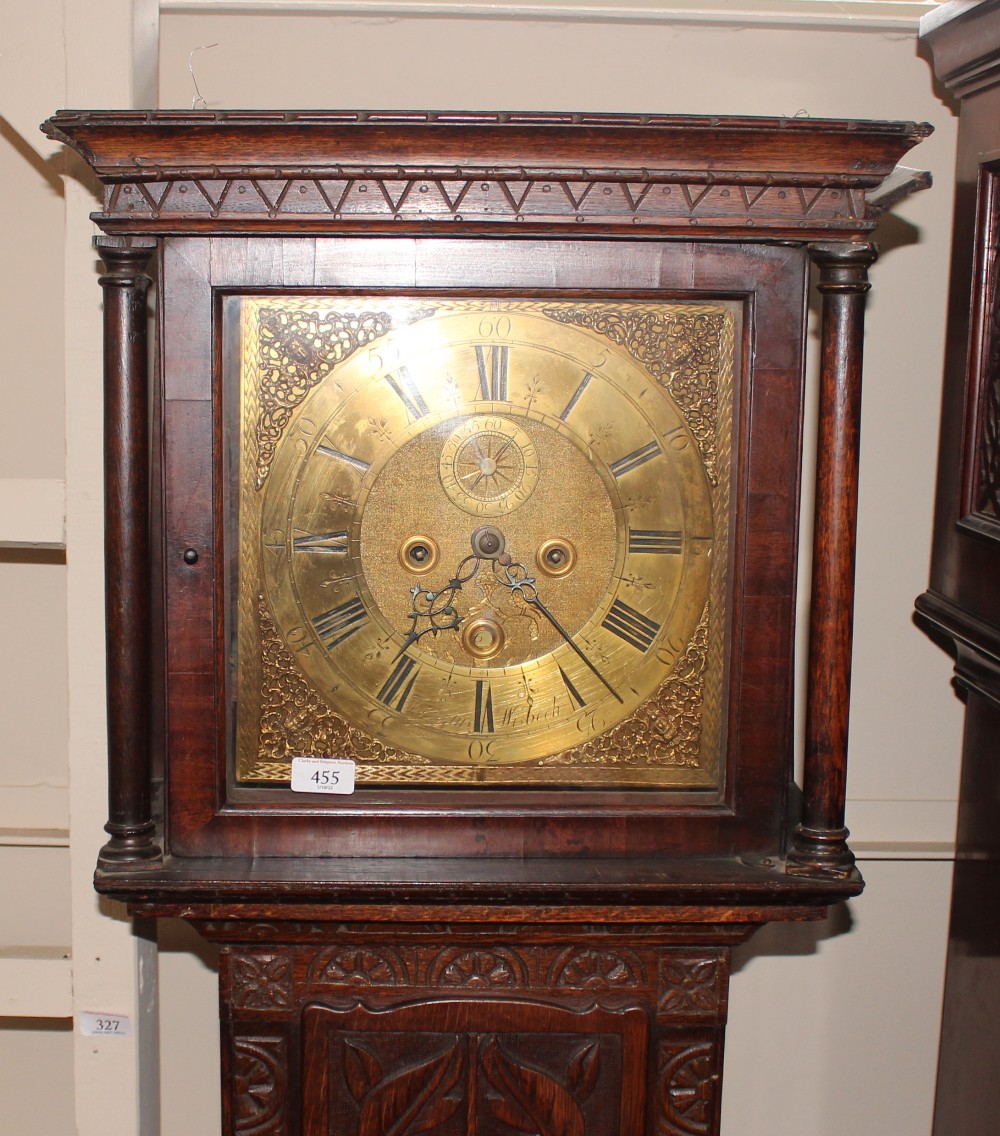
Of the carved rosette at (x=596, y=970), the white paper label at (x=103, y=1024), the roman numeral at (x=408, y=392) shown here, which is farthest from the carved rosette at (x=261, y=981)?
the roman numeral at (x=408, y=392)

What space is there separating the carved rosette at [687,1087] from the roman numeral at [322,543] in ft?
2.44

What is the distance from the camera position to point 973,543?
5.81 ft

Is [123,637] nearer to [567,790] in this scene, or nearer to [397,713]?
[397,713]

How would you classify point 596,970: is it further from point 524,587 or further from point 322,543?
point 322,543

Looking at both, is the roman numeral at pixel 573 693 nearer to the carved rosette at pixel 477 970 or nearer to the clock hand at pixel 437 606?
the clock hand at pixel 437 606

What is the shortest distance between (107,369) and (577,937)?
0.88 meters

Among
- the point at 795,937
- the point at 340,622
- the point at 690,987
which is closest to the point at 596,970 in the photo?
the point at 690,987

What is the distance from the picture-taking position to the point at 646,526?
1.48 metres

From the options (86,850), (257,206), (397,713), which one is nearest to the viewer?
(257,206)

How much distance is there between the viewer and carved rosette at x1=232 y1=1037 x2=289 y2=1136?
1532 millimetres

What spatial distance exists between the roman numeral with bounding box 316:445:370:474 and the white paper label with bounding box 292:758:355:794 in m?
0.36

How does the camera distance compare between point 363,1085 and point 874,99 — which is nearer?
point 363,1085

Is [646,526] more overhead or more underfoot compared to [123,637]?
more overhead

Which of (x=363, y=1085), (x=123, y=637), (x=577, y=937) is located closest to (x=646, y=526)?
(x=577, y=937)
